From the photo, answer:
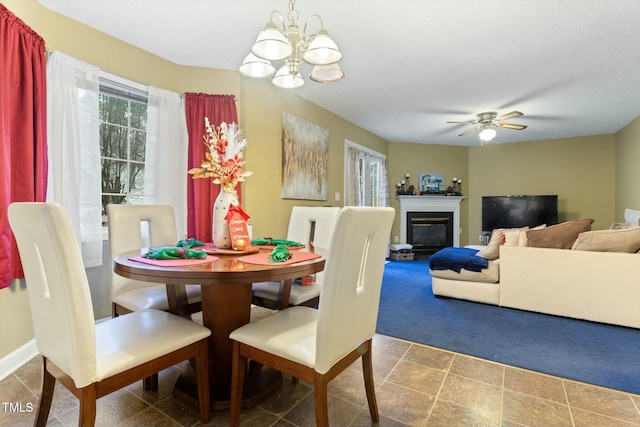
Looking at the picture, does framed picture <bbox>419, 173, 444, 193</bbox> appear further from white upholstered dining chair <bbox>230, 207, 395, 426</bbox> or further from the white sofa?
white upholstered dining chair <bbox>230, 207, 395, 426</bbox>

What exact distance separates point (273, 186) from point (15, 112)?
2.17m

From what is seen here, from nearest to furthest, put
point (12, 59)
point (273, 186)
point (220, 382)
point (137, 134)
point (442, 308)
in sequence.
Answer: point (220, 382)
point (12, 59)
point (137, 134)
point (442, 308)
point (273, 186)

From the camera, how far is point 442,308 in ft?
10.4

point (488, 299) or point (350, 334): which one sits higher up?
point (350, 334)

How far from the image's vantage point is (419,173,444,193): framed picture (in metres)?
6.87

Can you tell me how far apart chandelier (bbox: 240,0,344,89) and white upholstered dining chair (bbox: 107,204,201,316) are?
3.98 ft

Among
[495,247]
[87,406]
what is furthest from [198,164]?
[495,247]

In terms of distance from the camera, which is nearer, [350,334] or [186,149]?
[350,334]

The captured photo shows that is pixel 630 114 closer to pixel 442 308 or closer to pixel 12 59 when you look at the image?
pixel 442 308

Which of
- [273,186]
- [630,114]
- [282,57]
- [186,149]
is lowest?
[273,186]

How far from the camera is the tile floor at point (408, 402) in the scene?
1487 millimetres

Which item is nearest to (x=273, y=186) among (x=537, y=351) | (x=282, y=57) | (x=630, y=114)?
(x=282, y=57)

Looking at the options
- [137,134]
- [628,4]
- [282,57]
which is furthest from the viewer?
[137,134]

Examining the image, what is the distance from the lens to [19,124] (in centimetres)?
199
